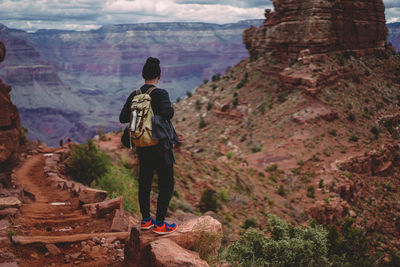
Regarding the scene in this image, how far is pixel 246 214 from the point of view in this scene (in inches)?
559

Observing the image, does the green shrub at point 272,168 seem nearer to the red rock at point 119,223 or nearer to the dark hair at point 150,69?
the red rock at point 119,223

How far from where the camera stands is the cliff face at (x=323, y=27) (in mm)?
34688

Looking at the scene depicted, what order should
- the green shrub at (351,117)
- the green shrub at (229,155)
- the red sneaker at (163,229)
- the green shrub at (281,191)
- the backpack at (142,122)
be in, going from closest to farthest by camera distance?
the backpack at (142,122) → the red sneaker at (163,229) → the green shrub at (281,191) → the green shrub at (229,155) → the green shrub at (351,117)

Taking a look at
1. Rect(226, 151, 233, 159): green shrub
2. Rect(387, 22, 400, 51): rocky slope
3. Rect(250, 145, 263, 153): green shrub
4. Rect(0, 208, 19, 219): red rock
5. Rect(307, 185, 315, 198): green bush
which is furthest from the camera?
Rect(387, 22, 400, 51): rocky slope

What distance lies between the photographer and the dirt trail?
16.6ft

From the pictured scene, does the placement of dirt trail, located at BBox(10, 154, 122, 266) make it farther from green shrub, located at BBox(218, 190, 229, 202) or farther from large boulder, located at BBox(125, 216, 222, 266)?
green shrub, located at BBox(218, 190, 229, 202)

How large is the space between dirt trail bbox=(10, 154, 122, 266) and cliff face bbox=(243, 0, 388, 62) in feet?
104

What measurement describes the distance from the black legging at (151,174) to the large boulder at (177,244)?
0.33m

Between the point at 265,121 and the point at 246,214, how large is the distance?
779 inches

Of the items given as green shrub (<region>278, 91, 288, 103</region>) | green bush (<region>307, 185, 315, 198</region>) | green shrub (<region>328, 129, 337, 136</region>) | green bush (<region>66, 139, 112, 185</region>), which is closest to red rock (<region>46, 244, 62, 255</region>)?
green bush (<region>66, 139, 112, 185</region>)

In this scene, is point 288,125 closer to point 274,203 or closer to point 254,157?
point 254,157

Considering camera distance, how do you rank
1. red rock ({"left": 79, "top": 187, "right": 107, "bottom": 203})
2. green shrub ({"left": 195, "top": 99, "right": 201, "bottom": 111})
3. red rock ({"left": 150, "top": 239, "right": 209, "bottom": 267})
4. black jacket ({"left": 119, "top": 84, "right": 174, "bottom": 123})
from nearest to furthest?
red rock ({"left": 150, "top": 239, "right": 209, "bottom": 267}) → black jacket ({"left": 119, "top": 84, "right": 174, "bottom": 123}) → red rock ({"left": 79, "top": 187, "right": 107, "bottom": 203}) → green shrub ({"left": 195, "top": 99, "right": 201, "bottom": 111})

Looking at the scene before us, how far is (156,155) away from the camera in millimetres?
4676

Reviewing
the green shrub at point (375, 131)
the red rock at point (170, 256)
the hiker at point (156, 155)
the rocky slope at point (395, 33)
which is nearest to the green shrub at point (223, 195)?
the hiker at point (156, 155)
